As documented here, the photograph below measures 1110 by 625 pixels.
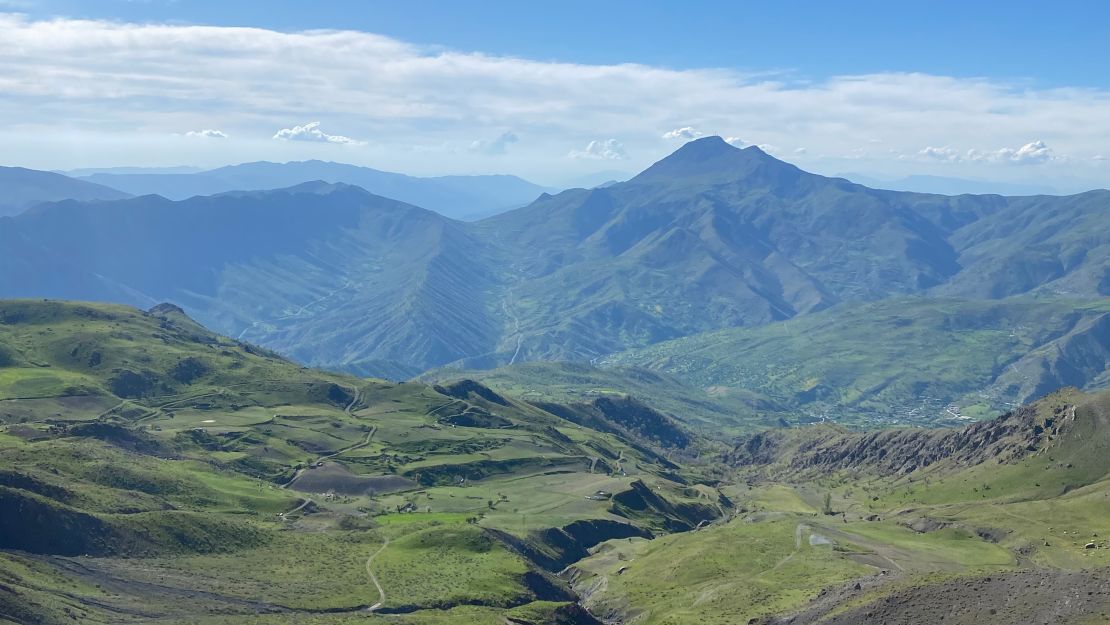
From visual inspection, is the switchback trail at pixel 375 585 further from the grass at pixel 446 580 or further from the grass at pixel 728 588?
the grass at pixel 728 588

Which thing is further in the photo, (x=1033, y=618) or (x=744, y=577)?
(x=744, y=577)

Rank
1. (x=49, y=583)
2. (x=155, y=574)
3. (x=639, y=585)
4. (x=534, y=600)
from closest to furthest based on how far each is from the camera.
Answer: (x=49, y=583) < (x=155, y=574) < (x=534, y=600) < (x=639, y=585)

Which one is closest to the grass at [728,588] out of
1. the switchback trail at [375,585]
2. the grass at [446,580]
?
the grass at [446,580]

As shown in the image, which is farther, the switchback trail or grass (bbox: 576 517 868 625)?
the switchback trail

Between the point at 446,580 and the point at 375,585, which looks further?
the point at 446,580

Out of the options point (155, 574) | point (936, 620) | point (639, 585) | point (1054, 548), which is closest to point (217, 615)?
point (155, 574)

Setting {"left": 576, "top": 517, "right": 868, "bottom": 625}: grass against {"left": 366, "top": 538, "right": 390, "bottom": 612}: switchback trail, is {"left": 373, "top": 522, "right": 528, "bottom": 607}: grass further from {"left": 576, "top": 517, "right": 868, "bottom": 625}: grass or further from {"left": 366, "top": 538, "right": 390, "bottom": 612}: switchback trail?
{"left": 576, "top": 517, "right": 868, "bottom": 625}: grass

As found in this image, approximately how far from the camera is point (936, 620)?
12744cm

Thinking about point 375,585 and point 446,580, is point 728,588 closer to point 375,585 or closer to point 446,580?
point 446,580

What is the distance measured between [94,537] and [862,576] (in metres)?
121

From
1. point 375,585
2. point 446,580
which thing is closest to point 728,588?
point 446,580

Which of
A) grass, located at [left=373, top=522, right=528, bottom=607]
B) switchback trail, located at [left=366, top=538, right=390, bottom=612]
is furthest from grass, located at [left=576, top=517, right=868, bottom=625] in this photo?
switchback trail, located at [left=366, top=538, right=390, bottom=612]

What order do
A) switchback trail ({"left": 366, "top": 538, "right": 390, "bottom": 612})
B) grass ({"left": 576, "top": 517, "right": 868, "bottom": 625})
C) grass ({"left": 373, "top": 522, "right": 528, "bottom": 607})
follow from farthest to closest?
grass ({"left": 373, "top": 522, "right": 528, "bottom": 607}), switchback trail ({"left": 366, "top": 538, "right": 390, "bottom": 612}), grass ({"left": 576, "top": 517, "right": 868, "bottom": 625})

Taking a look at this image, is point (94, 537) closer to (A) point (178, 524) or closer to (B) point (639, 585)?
(A) point (178, 524)
